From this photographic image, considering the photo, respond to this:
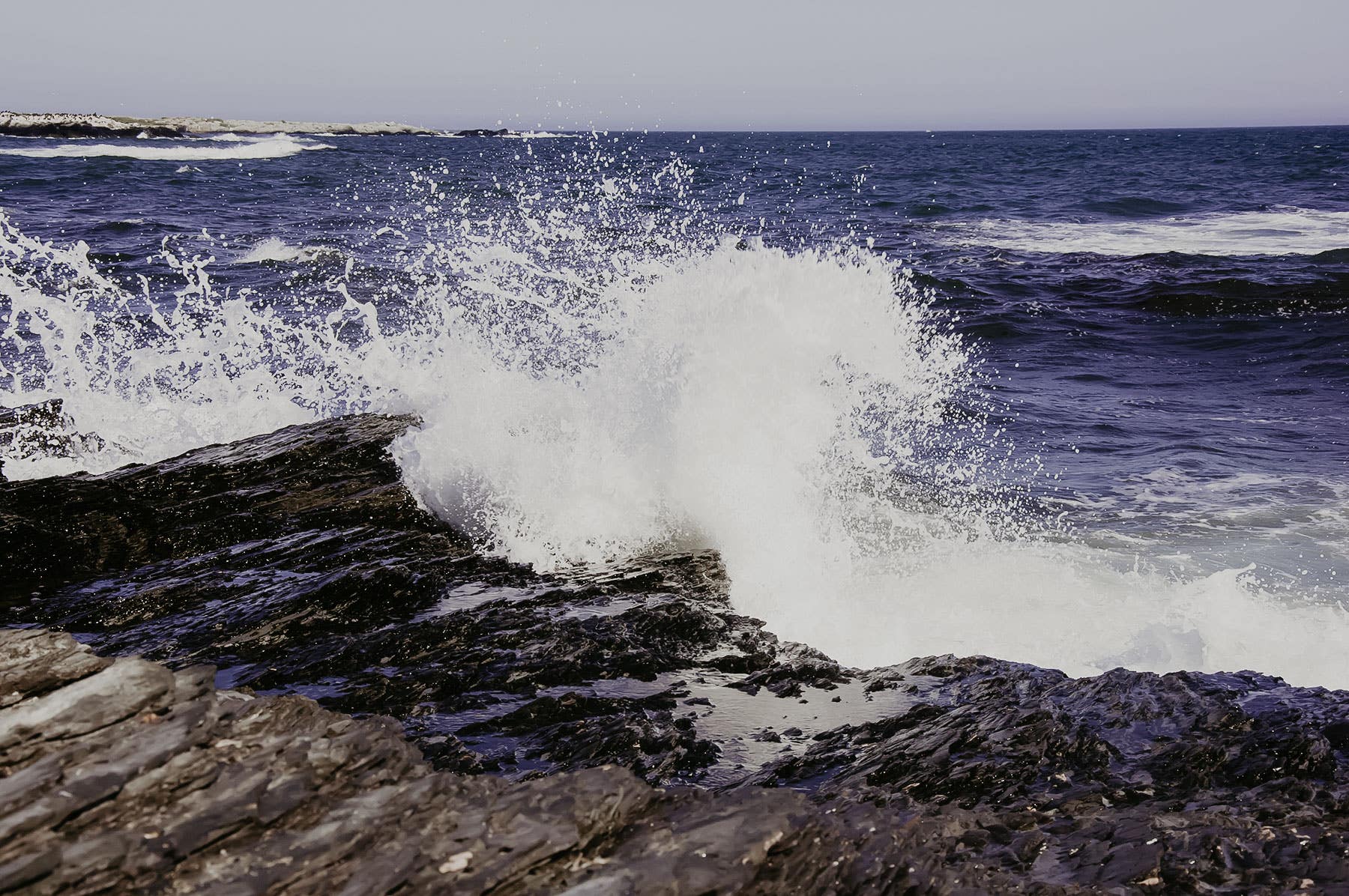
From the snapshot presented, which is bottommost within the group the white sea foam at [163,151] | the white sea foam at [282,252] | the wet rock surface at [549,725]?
the wet rock surface at [549,725]

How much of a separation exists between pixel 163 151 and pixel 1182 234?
4483 cm

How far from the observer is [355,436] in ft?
17.7

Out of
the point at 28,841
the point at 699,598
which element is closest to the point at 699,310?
the point at 699,598

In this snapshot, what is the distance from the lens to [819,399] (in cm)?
596

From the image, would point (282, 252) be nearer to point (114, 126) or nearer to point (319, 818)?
point (319, 818)

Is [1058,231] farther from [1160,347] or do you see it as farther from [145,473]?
[145,473]

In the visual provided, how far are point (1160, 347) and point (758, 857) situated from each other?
37.7ft

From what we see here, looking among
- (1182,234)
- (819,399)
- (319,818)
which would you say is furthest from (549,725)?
(1182,234)

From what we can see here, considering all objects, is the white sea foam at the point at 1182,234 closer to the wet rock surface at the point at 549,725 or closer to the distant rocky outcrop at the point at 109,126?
the wet rock surface at the point at 549,725

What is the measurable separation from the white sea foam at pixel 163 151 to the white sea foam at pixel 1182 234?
3467cm

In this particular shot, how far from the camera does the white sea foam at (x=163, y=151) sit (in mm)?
39844

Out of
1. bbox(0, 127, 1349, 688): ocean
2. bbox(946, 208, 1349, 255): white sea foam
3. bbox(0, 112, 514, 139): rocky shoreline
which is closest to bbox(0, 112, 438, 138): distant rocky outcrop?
bbox(0, 112, 514, 139): rocky shoreline

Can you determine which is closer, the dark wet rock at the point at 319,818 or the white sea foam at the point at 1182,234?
the dark wet rock at the point at 319,818

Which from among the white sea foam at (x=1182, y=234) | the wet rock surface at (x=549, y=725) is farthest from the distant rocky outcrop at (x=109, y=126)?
the wet rock surface at (x=549, y=725)
